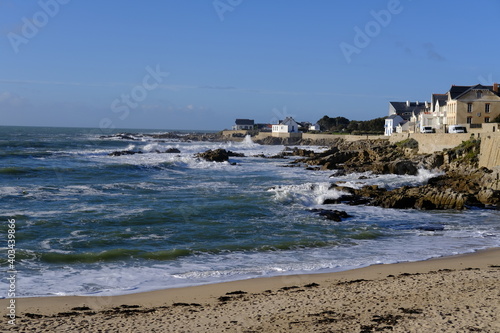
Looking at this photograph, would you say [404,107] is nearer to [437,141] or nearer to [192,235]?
[437,141]

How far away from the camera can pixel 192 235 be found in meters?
15.6

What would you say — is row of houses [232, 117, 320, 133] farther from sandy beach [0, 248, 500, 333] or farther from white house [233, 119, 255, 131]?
sandy beach [0, 248, 500, 333]

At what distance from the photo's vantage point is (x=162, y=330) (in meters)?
7.79

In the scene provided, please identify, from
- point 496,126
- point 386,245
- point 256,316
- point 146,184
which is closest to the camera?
point 256,316

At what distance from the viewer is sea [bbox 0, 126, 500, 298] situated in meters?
11.5

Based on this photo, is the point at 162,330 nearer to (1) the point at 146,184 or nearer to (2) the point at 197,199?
(2) the point at 197,199

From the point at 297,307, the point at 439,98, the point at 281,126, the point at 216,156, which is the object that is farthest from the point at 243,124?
the point at 297,307

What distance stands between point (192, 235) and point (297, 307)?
23.7 ft

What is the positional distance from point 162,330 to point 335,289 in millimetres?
3709

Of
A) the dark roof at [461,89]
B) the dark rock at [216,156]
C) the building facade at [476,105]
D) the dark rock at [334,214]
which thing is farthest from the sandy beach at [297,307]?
the dark roof at [461,89]

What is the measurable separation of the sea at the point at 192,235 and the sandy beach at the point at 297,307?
30.9 inches

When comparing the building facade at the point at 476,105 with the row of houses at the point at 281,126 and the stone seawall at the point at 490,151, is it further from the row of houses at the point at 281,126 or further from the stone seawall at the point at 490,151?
the row of houses at the point at 281,126

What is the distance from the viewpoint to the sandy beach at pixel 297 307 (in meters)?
7.85

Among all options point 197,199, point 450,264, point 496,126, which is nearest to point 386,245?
point 450,264
